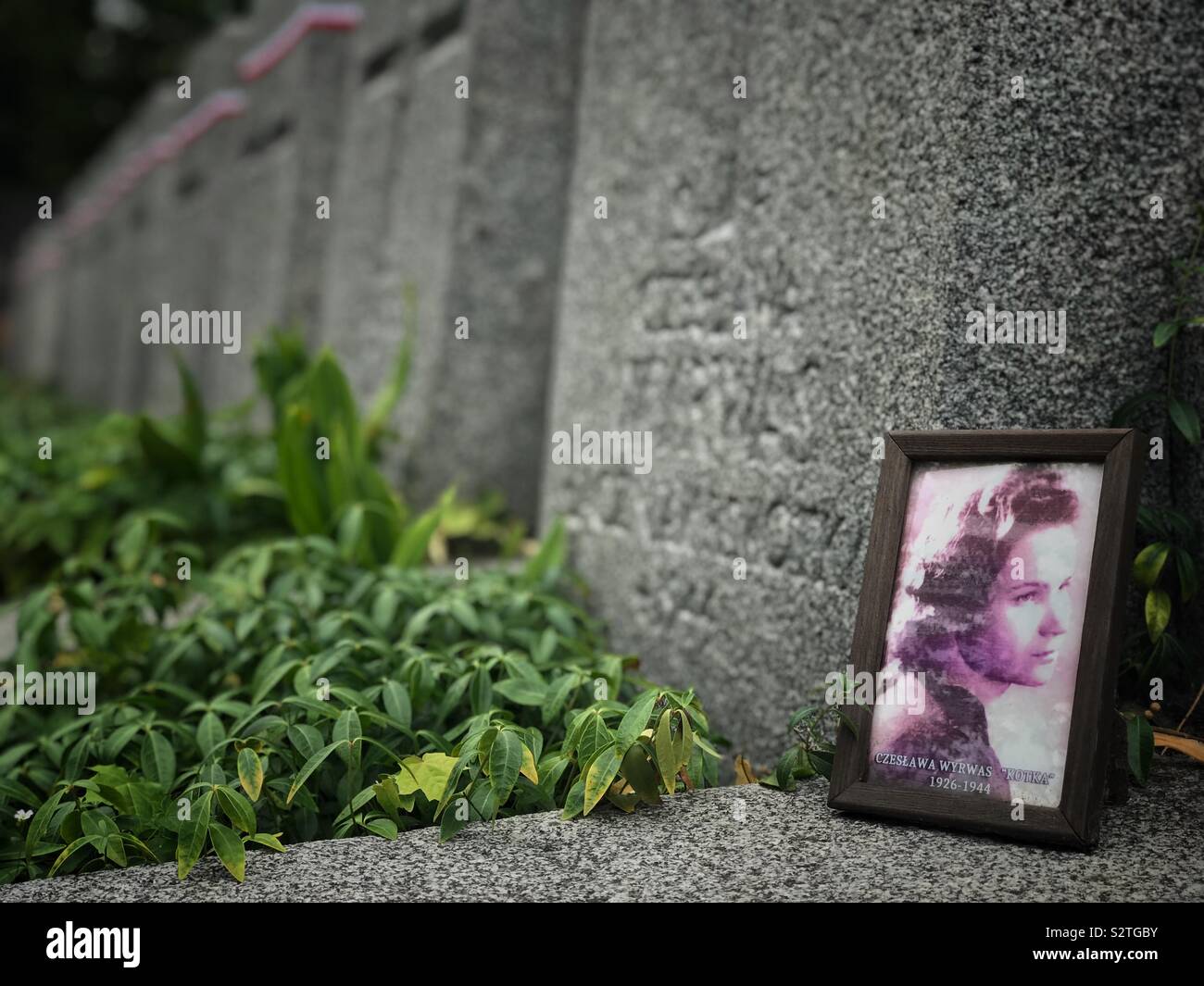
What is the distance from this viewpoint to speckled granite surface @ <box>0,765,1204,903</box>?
1.69 metres

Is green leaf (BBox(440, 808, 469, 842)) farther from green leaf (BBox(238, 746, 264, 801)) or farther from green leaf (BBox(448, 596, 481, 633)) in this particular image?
green leaf (BBox(448, 596, 481, 633))

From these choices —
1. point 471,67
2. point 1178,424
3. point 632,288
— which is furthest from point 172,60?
point 1178,424

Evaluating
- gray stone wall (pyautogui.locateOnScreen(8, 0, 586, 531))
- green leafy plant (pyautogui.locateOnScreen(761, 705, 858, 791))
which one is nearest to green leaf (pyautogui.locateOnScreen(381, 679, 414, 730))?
green leafy plant (pyautogui.locateOnScreen(761, 705, 858, 791))

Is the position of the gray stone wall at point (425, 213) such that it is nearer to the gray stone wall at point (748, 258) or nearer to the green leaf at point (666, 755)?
the gray stone wall at point (748, 258)

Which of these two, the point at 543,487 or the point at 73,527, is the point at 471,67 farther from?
the point at 73,527

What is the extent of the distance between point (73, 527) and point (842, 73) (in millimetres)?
3389

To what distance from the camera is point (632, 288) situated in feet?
11.6

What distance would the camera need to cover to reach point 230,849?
1807 millimetres

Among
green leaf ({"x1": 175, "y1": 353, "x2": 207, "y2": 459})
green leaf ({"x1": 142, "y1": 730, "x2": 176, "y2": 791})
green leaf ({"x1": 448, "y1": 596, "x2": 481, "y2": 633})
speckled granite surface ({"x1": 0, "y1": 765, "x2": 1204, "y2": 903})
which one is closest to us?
speckled granite surface ({"x1": 0, "y1": 765, "x2": 1204, "y2": 903})

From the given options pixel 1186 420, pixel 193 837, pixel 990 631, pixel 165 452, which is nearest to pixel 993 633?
pixel 990 631

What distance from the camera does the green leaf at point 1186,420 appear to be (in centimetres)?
211

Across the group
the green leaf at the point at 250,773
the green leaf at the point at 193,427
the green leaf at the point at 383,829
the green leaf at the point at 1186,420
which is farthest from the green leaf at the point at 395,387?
the green leaf at the point at 1186,420

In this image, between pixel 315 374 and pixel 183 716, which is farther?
pixel 315 374

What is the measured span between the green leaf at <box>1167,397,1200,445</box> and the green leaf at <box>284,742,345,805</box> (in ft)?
5.19
